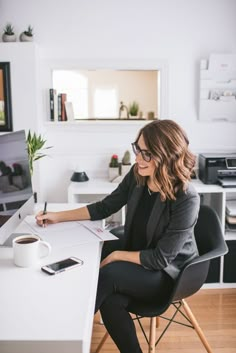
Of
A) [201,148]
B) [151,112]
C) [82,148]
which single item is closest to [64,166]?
[82,148]

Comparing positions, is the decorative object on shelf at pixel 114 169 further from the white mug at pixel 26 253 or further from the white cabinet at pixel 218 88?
the white mug at pixel 26 253

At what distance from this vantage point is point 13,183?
170cm

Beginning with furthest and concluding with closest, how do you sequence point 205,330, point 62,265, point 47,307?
point 205,330, point 62,265, point 47,307

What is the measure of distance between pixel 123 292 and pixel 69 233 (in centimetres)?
33

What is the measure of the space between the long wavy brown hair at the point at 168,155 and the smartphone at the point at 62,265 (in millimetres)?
498

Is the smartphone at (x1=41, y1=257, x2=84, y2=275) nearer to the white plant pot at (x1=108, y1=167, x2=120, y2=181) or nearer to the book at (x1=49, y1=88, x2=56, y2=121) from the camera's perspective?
the white plant pot at (x1=108, y1=167, x2=120, y2=181)

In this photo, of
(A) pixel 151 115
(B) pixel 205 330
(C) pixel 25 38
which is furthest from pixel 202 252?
(C) pixel 25 38

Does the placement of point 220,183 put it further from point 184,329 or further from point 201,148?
point 184,329

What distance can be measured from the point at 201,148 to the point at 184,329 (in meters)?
1.44

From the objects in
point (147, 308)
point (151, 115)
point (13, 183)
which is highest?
point (151, 115)

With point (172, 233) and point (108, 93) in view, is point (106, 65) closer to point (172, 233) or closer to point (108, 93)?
point (108, 93)

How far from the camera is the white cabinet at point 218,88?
3205 mm

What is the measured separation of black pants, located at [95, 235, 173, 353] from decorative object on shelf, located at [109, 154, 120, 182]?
1.51 metres

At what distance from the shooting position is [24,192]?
187 cm
